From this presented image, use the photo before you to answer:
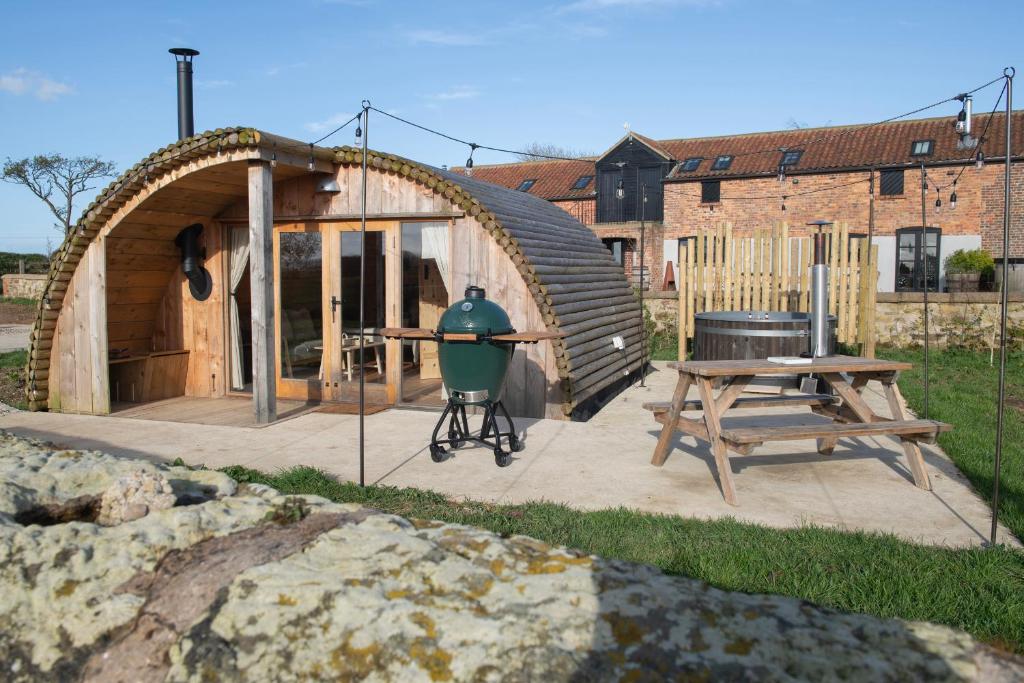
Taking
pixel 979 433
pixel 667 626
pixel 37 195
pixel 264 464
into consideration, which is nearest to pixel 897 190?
pixel 979 433

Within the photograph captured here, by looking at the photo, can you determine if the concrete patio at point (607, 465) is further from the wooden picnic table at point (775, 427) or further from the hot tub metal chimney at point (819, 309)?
the hot tub metal chimney at point (819, 309)

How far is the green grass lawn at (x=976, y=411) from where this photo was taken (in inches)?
229

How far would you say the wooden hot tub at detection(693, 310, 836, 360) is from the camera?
31.6 ft

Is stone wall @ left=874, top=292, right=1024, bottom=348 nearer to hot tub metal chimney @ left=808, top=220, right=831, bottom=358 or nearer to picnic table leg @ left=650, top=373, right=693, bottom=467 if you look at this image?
hot tub metal chimney @ left=808, top=220, right=831, bottom=358

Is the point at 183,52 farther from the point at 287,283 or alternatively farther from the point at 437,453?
the point at 437,453

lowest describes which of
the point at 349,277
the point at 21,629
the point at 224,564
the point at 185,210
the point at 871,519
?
the point at 871,519

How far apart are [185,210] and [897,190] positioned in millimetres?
22559

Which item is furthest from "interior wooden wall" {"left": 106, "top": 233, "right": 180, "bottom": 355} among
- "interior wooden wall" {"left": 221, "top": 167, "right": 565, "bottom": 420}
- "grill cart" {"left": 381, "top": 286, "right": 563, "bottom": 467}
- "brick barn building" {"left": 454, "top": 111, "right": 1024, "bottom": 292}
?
"brick barn building" {"left": 454, "top": 111, "right": 1024, "bottom": 292}

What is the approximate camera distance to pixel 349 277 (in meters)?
9.64

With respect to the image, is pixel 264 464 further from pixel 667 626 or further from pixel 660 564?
pixel 667 626

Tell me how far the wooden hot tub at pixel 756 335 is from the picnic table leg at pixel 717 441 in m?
4.00

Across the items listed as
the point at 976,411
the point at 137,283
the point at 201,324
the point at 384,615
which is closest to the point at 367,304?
the point at 201,324

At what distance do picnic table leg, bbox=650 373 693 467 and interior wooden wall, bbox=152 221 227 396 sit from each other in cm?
613

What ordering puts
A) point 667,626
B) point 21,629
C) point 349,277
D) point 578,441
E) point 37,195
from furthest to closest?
point 37,195 < point 349,277 < point 578,441 < point 21,629 < point 667,626
